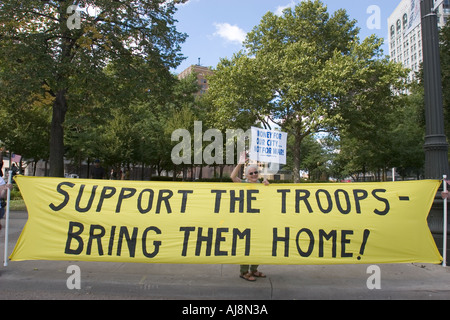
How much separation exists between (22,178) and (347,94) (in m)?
21.2

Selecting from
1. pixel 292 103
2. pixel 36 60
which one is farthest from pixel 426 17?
pixel 292 103

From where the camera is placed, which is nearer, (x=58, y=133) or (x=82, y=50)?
(x=82, y=50)

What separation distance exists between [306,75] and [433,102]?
51.8ft

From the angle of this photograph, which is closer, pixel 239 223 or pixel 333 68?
pixel 239 223

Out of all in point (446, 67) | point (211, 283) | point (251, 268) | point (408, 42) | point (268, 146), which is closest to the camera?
point (211, 283)

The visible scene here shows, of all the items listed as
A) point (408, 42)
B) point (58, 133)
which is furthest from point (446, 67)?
point (408, 42)

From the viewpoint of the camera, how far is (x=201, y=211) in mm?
4555

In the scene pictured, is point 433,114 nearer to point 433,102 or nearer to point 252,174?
point 433,102

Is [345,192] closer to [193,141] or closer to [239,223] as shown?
[239,223]

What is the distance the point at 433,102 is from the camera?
19.9 ft

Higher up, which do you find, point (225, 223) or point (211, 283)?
point (225, 223)

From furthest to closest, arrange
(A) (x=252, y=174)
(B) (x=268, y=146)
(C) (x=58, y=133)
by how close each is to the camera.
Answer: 1. (C) (x=58, y=133)
2. (B) (x=268, y=146)
3. (A) (x=252, y=174)

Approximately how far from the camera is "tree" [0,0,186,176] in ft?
37.2
